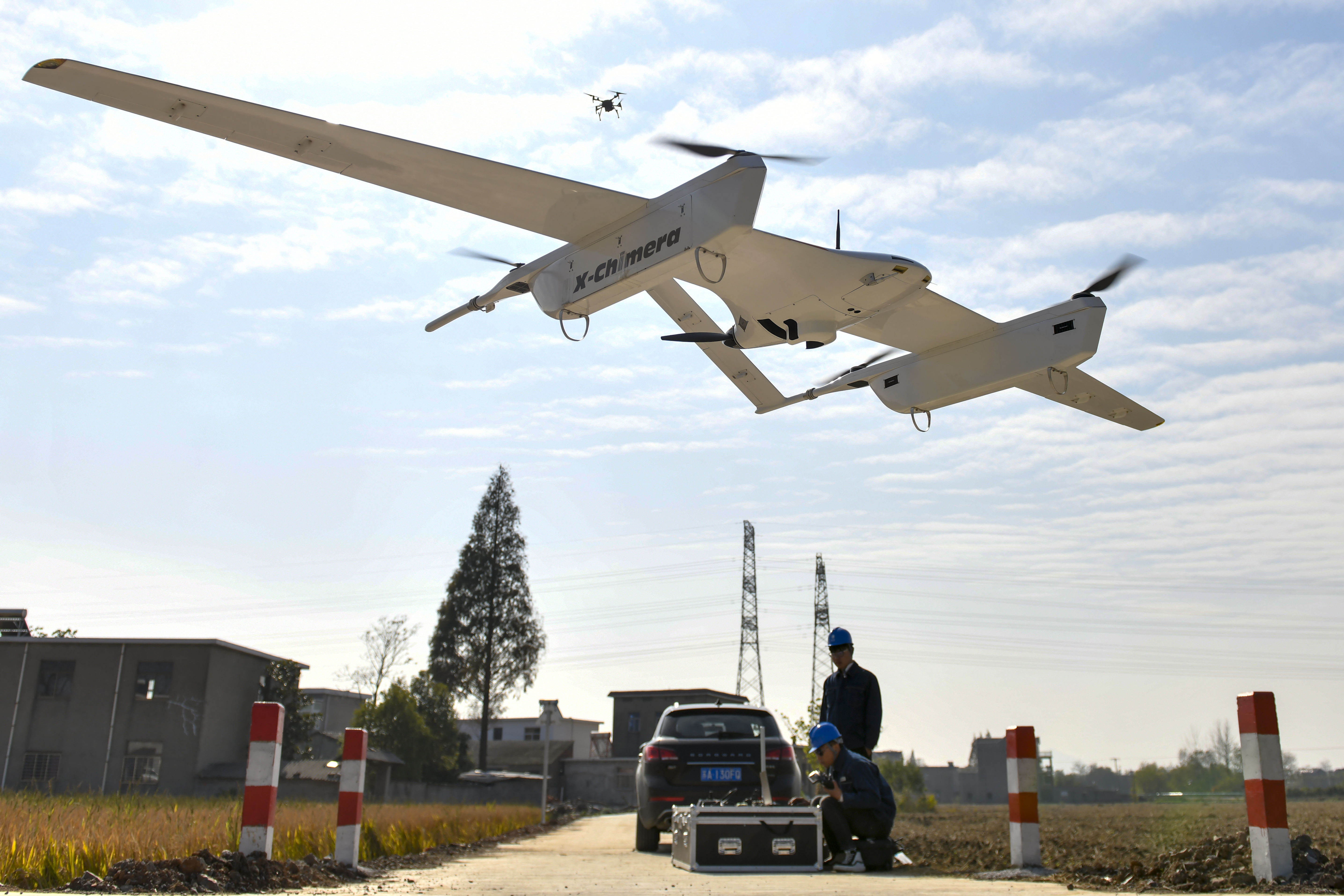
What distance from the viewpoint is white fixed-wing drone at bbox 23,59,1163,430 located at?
784 cm

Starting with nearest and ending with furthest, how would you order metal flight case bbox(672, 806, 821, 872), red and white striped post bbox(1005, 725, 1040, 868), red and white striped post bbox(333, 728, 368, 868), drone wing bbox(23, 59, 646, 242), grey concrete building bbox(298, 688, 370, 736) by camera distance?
metal flight case bbox(672, 806, 821, 872) < red and white striped post bbox(1005, 725, 1040, 868) < red and white striped post bbox(333, 728, 368, 868) < drone wing bbox(23, 59, 646, 242) < grey concrete building bbox(298, 688, 370, 736)

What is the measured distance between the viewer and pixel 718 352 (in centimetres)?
1149

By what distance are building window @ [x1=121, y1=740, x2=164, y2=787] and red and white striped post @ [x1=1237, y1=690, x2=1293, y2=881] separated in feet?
105

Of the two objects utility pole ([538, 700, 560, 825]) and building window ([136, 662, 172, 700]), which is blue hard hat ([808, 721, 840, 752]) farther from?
building window ([136, 662, 172, 700])

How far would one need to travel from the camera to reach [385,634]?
5253 cm

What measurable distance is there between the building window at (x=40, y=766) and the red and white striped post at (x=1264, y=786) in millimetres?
33403

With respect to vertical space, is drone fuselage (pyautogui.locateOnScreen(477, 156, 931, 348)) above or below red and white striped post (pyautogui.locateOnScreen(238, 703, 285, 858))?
above

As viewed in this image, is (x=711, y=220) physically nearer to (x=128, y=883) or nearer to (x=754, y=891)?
(x=754, y=891)

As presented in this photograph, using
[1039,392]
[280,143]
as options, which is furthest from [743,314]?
[280,143]

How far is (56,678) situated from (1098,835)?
3115 centimetres

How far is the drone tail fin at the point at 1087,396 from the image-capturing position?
10.2 metres

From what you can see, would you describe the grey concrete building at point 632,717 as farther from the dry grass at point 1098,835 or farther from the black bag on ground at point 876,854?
the black bag on ground at point 876,854

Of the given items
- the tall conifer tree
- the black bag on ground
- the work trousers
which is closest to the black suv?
the black bag on ground

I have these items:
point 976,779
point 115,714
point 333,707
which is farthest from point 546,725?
point 976,779
